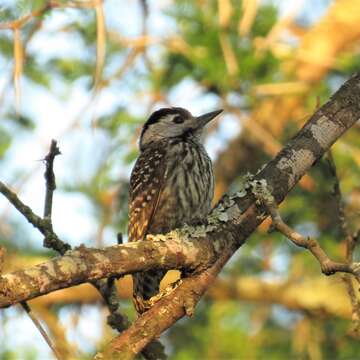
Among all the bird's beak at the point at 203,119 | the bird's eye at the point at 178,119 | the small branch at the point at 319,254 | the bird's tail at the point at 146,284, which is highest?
→ the bird's eye at the point at 178,119

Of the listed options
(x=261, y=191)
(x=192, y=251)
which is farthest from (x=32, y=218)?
(x=261, y=191)

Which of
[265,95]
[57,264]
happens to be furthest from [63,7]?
[265,95]

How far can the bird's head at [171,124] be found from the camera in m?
6.25

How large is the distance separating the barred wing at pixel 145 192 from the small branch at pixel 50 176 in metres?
1.67

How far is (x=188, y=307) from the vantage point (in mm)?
3455

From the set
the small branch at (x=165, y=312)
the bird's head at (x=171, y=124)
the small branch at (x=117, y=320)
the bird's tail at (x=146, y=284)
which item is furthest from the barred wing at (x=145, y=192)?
the small branch at (x=165, y=312)

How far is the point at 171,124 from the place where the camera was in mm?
6410

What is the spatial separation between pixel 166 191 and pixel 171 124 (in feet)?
3.08

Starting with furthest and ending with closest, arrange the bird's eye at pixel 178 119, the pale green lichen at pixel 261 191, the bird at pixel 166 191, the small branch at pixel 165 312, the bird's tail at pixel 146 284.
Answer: the bird's eye at pixel 178 119, the bird at pixel 166 191, the bird's tail at pixel 146 284, the pale green lichen at pixel 261 191, the small branch at pixel 165 312

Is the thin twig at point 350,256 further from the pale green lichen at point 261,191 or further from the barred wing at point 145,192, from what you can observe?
the barred wing at point 145,192

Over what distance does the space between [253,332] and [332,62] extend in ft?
8.14

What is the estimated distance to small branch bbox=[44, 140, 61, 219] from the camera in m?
3.56

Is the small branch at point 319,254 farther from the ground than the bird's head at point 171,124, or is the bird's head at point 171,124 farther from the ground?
the bird's head at point 171,124

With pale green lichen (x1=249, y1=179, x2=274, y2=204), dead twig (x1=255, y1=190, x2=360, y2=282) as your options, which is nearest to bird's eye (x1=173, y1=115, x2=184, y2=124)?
pale green lichen (x1=249, y1=179, x2=274, y2=204)
